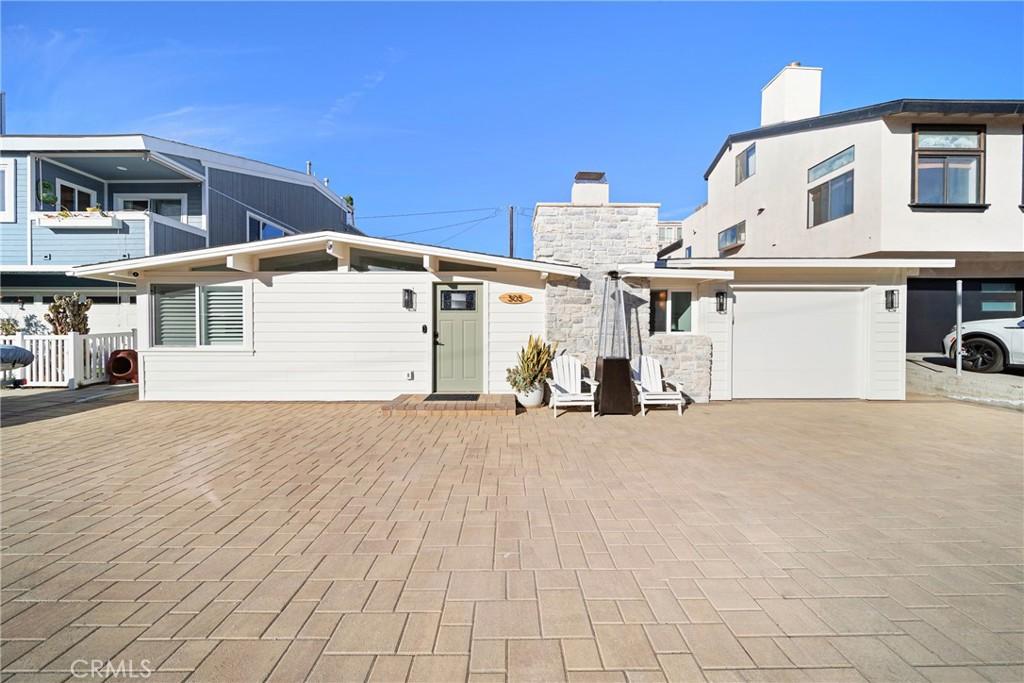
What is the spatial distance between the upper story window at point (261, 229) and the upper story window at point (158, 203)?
1.84 m

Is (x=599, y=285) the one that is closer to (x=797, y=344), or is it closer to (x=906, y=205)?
(x=797, y=344)

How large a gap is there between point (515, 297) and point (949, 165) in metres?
10.7

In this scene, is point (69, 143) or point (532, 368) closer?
point (532, 368)

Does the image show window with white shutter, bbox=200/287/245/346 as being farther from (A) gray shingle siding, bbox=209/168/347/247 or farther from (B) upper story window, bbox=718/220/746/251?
(B) upper story window, bbox=718/220/746/251

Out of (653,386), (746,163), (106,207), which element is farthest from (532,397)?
(106,207)

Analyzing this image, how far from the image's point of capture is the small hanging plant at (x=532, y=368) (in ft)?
26.8

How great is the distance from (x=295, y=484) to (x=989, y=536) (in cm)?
538

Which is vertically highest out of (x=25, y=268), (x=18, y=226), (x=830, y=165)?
(x=830, y=165)

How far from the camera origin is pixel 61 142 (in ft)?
38.2

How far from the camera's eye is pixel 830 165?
12.1 meters

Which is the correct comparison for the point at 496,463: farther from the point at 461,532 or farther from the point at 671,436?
the point at 671,436

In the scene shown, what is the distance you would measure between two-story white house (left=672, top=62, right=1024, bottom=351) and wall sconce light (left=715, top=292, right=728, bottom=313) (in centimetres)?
503

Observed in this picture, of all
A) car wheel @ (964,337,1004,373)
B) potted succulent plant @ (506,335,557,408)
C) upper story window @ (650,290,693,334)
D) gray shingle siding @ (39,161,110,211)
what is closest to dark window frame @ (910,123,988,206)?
car wheel @ (964,337,1004,373)

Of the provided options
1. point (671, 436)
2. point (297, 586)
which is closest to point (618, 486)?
point (671, 436)
